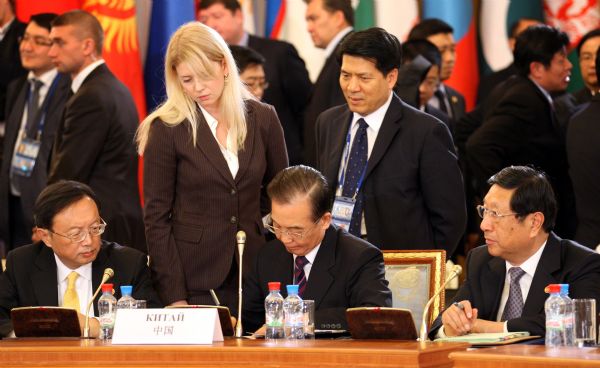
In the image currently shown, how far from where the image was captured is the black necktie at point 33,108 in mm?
7064

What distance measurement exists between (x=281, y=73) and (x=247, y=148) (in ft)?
8.50

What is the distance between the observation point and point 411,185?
16.5 ft

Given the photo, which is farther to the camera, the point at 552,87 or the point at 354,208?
the point at 552,87

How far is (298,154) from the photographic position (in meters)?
7.31

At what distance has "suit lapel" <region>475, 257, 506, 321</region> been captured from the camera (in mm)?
4305

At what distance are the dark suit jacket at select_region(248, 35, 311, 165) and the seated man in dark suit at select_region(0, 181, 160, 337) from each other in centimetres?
257

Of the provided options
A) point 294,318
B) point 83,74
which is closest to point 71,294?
point 294,318

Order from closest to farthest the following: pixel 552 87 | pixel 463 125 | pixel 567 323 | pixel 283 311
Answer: pixel 567 323 < pixel 283 311 < pixel 552 87 < pixel 463 125

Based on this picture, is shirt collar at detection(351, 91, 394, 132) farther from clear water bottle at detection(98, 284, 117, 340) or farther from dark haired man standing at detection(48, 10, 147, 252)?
dark haired man standing at detection(48, 10, 147, 252)

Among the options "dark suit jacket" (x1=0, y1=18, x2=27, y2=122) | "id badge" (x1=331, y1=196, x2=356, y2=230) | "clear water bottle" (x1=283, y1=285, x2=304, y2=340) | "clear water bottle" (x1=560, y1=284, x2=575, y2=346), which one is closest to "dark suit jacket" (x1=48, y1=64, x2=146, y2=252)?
"id badge" (x1=331, y1=196, x2=356, y2=230)

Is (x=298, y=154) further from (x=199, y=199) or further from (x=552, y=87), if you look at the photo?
(x=199, y=199)

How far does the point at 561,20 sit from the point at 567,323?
4443 millimetres

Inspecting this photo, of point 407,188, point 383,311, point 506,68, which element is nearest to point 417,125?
point 407,188

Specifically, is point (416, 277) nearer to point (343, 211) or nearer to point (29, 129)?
point (343, 211)
